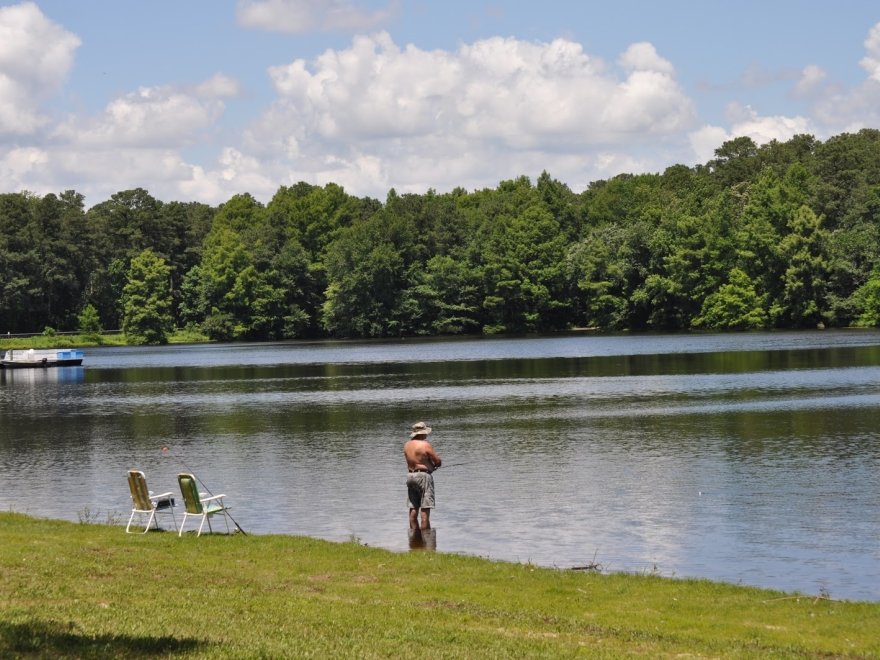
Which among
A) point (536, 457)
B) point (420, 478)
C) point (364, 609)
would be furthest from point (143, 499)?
point (536, 457)

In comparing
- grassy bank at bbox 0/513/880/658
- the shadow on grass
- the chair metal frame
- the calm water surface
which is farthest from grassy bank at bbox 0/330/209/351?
the shadow on grass

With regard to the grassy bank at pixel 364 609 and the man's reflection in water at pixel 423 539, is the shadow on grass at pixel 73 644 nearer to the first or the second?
the grassy bank at pixel 364 609

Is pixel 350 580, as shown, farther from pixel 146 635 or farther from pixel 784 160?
pixel 784 160

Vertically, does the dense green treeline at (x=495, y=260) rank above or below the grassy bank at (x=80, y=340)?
above

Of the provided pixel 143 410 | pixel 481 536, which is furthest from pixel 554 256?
pixel 481 536

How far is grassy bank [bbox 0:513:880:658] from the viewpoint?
1257 centimetres

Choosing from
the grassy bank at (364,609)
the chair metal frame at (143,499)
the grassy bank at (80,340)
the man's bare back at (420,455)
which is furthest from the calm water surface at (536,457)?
the grassy bank at (80,340)

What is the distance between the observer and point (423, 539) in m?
23.4

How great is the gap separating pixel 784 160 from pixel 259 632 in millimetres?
176234

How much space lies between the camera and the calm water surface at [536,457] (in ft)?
75.2

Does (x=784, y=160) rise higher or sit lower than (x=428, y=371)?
higher

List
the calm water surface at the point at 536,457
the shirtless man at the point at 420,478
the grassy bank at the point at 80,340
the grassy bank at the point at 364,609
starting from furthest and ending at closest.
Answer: the grassy bank at the point at 80,340 < the shirtless man at the point at 420,478 < the calm water surface at the point at 536,457 < the grassy bank at the point at 364,609

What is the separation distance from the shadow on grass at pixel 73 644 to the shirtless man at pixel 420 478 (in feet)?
39.0

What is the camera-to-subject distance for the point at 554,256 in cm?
15412
